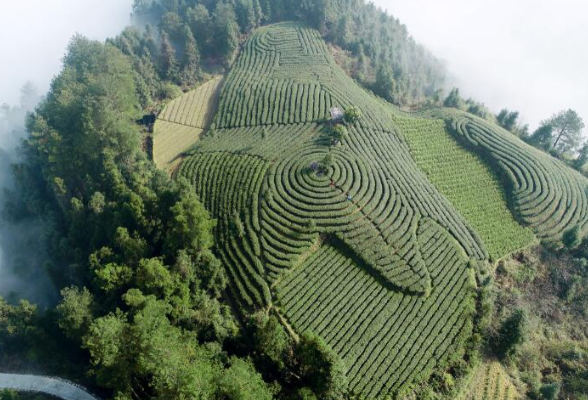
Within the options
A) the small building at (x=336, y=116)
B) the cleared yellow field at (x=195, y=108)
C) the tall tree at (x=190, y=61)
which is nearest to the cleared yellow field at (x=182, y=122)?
the cleared yellow field at (x=195, y=108)

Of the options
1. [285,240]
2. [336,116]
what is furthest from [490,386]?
[336,116]

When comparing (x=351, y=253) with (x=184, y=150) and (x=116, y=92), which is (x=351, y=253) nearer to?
(x=184, y=150)

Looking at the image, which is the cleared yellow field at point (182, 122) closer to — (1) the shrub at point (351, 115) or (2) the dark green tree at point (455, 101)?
(1) the shrub at point (351, 115)

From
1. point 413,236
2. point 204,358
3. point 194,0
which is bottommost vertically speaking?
point 204,358

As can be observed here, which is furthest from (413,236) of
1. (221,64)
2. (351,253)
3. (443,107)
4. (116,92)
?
(221,64)

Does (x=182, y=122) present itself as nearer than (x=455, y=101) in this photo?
Yes

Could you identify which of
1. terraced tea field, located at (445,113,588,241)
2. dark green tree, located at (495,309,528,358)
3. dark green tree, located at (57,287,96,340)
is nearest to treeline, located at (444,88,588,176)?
terraced tea field, located at (445,113,588,241)

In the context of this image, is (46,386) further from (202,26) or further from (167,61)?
(202,26)

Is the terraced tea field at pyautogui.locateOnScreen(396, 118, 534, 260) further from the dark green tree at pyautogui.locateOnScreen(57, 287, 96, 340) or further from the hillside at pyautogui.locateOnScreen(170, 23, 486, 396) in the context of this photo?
the dark green tree at pyautogui.locateOnScreen(57, 287, 96, 340)
